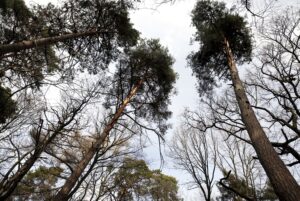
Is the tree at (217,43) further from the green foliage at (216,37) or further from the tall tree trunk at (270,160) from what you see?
the tall tree trunk at (270,160)

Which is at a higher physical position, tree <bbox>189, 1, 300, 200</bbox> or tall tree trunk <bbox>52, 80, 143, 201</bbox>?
tree <bbox>189, 1, 300, 200</bbox>

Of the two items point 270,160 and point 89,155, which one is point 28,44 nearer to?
point 89,155

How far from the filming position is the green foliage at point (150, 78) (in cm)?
1048

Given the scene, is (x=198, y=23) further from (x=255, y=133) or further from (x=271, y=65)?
(x=255, y=133)

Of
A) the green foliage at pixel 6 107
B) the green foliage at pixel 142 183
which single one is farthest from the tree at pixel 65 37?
the green foliage at pixel 142 183

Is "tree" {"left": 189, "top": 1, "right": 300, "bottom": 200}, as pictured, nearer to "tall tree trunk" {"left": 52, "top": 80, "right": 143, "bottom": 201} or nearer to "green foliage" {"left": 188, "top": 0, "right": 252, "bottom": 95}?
"green foliage" {"left": 188, "top": 0, "right": 252, "bottom": 95}

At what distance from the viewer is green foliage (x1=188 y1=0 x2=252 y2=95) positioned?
8.52 m

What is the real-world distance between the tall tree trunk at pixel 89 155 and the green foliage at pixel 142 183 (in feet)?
17.5

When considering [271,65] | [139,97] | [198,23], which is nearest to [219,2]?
[198,23]

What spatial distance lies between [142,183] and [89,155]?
10054mm

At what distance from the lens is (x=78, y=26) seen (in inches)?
290

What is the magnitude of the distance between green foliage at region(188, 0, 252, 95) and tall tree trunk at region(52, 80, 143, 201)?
2956 mm

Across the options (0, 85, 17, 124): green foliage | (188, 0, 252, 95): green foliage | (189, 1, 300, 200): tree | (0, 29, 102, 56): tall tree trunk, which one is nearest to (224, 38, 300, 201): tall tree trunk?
(189, 1, 300, 200): tree

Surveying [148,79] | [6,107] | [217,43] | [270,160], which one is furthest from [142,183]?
[270,160]
